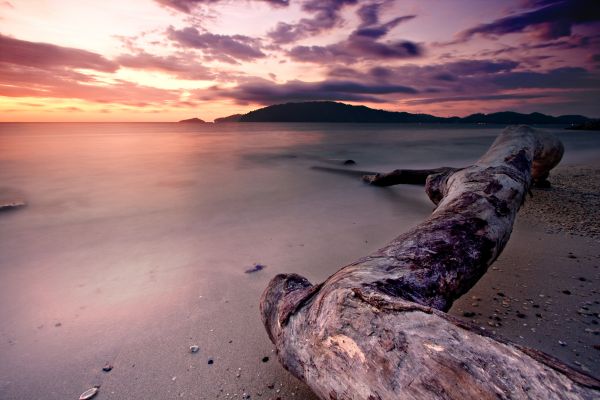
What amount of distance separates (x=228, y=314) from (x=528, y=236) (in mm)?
3941

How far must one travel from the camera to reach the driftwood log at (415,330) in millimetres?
1013

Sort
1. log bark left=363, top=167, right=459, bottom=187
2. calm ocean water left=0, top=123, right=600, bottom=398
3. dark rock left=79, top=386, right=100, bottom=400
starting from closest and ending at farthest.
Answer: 1. dark rock left=79, top=386, right=100, bottom=400
2. calm ocean water left=0, top=123, right=600, bottom=398
3. log bark left=363, top=167, right=459, bottom=187

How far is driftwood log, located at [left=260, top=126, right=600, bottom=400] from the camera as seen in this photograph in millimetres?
1013

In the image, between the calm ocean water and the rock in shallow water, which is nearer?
the calm ocean water

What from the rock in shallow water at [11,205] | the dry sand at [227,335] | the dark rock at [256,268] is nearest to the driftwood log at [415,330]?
the dry sand at [227,335]

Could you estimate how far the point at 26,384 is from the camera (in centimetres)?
217

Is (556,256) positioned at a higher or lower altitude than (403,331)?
lower

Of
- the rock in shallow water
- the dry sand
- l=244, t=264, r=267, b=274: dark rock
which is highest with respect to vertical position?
the dry sand

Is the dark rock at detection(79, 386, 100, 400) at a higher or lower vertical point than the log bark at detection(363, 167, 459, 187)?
lower

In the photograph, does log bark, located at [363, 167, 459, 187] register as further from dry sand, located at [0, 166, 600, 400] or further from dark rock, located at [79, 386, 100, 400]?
dark rock, located at [79, 386, 100, 400]

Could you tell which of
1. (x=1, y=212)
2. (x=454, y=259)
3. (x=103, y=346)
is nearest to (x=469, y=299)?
(x=454, y=259)

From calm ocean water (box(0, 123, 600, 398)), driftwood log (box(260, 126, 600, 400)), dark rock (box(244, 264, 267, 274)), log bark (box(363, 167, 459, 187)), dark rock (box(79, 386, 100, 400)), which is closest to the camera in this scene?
driftwood log (box(260, 126, 600, 400))

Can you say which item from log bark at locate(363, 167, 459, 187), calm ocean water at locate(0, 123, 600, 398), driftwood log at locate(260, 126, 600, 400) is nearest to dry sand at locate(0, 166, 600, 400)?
calm ocean water at locate(0, 123, 600, 398)

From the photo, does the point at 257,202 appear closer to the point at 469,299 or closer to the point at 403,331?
the point at 469,299
